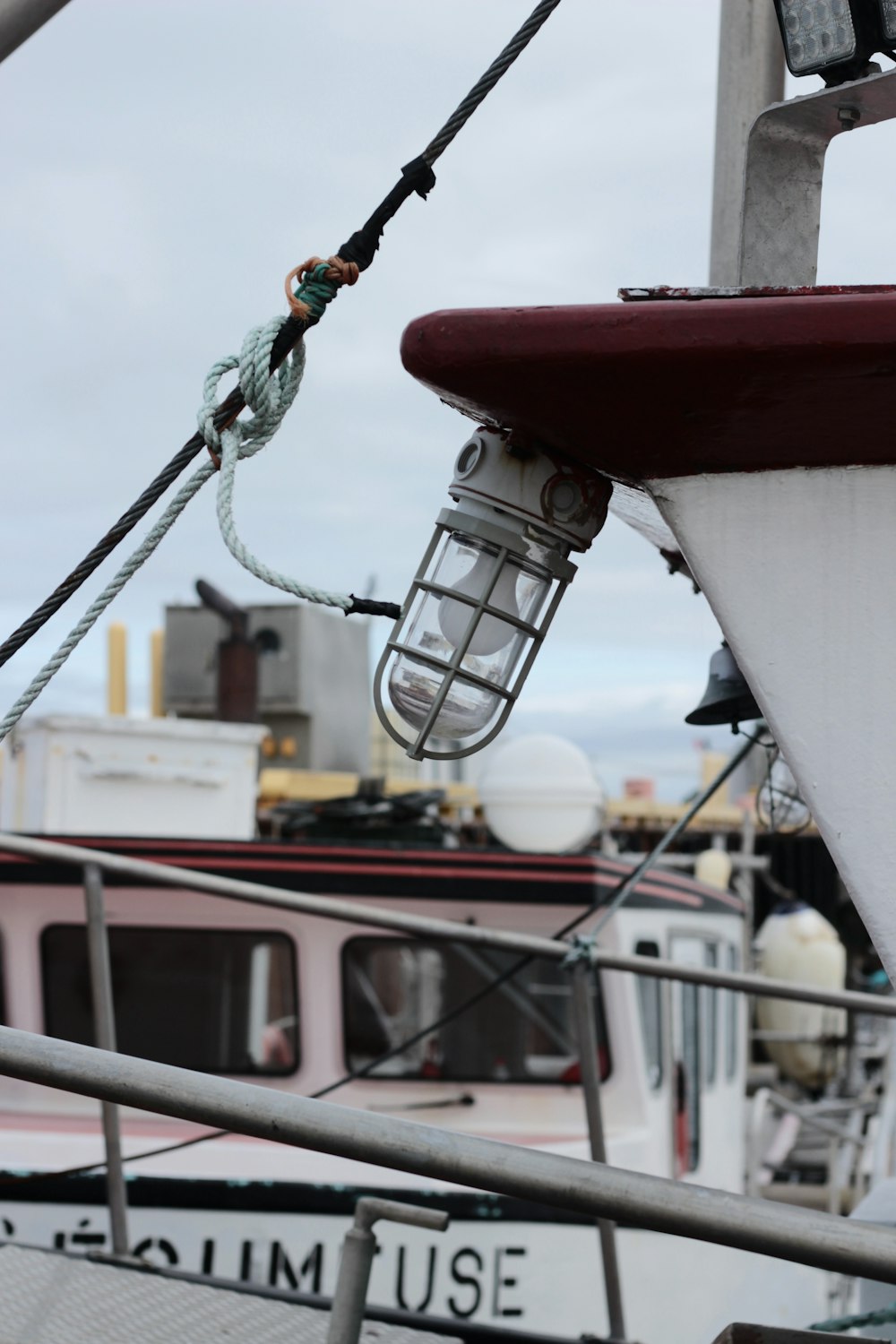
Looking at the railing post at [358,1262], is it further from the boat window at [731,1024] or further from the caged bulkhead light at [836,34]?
the boat window at [731,1024]

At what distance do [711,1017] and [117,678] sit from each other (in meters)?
6.68

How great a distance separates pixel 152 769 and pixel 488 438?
19.9 ft

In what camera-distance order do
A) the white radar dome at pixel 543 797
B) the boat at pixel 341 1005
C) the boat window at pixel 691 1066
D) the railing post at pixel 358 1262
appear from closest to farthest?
the railing post at pixel 358 1262
the boat at pixel 341 1005
the boat window at pixel 691 1066
the white radar dome at pixel 543 797

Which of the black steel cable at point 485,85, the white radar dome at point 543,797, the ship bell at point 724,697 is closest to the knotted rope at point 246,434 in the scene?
the black steel cable at point 485,85

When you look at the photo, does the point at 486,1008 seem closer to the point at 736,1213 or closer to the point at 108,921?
the point at 108,921

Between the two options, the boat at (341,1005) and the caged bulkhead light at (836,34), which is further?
the boat at (341,1005)

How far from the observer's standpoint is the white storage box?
748 centimetres

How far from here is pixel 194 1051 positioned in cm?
578

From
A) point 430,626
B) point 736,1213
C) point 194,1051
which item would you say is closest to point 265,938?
point 194,1051

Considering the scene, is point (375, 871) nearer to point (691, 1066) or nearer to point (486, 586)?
point (691, 1066)

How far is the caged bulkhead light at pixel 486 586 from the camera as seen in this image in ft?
5.94

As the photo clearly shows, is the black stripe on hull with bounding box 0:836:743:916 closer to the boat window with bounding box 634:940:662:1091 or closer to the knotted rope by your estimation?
the boat window with bounding box 634:940:662:1091

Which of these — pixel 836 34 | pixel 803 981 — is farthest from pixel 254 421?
pixel 803 981

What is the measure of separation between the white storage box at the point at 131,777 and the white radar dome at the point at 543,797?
1551 mm
